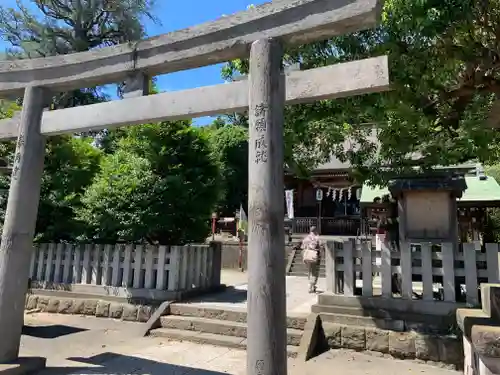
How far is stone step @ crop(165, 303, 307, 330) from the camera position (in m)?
6.46

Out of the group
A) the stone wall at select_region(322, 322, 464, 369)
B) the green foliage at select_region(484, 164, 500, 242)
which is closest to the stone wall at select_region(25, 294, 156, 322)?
the stone wall at select_region(322, 322, 464, 369)

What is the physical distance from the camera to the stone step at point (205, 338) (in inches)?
241

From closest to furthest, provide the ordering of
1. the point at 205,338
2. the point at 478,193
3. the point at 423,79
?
the point at 423,79
the point at 205,338
the point at 478,193

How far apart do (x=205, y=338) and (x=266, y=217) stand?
3.67m

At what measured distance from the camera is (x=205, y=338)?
645cm

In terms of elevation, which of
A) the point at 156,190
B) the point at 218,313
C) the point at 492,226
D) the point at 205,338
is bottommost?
the point at 205,338

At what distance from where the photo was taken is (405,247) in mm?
6277

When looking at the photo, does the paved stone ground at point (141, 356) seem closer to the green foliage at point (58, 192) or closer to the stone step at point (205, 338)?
the stone step at point (205, 338)

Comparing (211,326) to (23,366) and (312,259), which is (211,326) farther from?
(312,259)

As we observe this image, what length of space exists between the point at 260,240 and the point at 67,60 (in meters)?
3.93

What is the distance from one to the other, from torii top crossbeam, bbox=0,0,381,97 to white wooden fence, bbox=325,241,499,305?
396 cm

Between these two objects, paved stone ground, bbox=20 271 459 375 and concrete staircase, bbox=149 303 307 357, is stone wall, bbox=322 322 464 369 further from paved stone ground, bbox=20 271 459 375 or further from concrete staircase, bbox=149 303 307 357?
concrete staircase, bbox=149 303 307 357

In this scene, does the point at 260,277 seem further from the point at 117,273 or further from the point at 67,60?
the point at 117,273

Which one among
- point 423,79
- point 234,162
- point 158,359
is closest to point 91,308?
point 158,359
